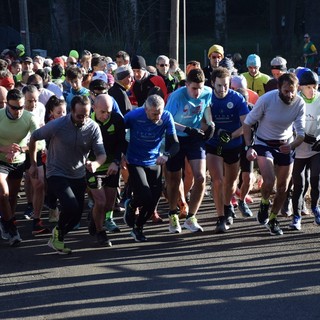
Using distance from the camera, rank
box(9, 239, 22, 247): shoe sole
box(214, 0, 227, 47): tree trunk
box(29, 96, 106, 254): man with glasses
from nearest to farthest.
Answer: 1. box(29, 96, 106, 254): man with glasses
2. box(9, 239, 22, 247): shoe sole
3. box(214, 0, 227, 47): tree trunk

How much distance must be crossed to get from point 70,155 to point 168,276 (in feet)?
6.06

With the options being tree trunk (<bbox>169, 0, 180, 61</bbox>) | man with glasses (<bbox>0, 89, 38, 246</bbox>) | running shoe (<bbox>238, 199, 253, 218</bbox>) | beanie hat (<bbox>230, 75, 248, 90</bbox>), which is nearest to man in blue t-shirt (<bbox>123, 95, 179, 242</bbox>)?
man with glasses (<bbox>0, 89, 38, 246</bbox>)

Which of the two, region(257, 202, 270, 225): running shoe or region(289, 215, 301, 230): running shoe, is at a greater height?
region(257, 202, 270, 225): running shoe

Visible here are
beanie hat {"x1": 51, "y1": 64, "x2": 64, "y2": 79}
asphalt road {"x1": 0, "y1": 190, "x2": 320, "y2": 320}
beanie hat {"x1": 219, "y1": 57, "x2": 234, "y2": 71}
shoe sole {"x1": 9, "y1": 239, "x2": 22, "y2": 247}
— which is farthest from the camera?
beanie hat {"x1": 51, "y1": 64, "x2": 64, "y2": 79}

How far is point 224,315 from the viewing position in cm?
741

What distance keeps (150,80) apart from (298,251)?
4751 mm

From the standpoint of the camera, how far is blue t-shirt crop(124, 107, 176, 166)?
10141mm

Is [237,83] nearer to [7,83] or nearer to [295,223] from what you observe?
[295,223]

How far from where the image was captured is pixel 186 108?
10.7 metres

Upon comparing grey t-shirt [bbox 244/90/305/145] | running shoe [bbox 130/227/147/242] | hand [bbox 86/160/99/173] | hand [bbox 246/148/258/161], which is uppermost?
grey t-shirt [bbox 244/90/305/145]

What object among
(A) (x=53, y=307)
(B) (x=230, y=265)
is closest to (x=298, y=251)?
(B) (x=230, y=265)

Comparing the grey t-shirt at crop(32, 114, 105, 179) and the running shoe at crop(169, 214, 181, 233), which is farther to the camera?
the running shoe at crop(169, 214, 181, 233)

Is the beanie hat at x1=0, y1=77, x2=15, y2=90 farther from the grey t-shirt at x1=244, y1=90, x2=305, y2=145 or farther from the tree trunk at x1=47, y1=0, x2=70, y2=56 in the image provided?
the tree trunk at x1=47, y1=0, x2=70, y2=56

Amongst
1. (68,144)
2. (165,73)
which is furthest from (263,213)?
(165,73)
